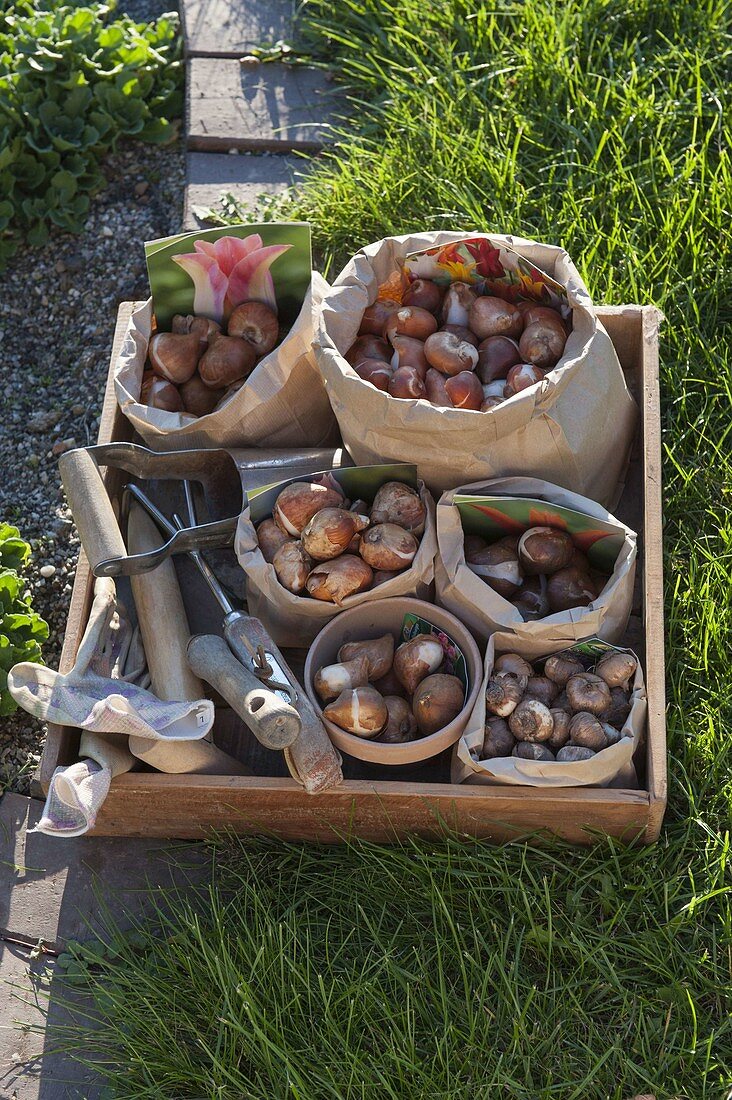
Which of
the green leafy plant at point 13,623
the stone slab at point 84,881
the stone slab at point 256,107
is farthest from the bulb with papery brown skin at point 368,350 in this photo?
the stone slab at point 256,107

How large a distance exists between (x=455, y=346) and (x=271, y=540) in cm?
45

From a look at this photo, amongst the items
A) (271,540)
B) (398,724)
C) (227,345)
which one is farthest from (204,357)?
(398,724)

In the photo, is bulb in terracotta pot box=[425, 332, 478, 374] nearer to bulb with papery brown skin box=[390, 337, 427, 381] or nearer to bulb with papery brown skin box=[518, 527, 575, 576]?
bulb with papery brown skin box=[390, 337, 427, 381]

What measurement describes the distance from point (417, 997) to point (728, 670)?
30.7 inches

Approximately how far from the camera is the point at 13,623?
2090 millimetres

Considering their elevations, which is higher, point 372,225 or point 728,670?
point 372,225

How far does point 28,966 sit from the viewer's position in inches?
74.9

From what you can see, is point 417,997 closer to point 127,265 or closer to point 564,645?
point 564,645

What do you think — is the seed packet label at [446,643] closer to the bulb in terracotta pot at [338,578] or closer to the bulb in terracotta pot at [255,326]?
the bulb in terracotta pot at [338,578]

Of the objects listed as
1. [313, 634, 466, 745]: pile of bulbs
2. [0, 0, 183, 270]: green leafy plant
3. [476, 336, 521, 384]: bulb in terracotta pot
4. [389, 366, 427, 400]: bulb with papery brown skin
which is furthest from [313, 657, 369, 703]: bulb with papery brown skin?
[0, 0, 183, 270]: green leafy plant

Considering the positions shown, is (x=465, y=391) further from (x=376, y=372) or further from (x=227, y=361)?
(x=227, y=361)

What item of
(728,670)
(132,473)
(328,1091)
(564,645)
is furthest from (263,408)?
(328,1091)

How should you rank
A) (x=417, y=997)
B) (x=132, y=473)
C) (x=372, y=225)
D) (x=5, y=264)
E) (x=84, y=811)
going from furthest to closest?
(x=5, y=264) → (x=372, y=225) → (x=132, y=473) → (x=417, y=997) → (x=84, y=811)

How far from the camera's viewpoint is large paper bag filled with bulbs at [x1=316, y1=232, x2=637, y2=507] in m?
1.78
